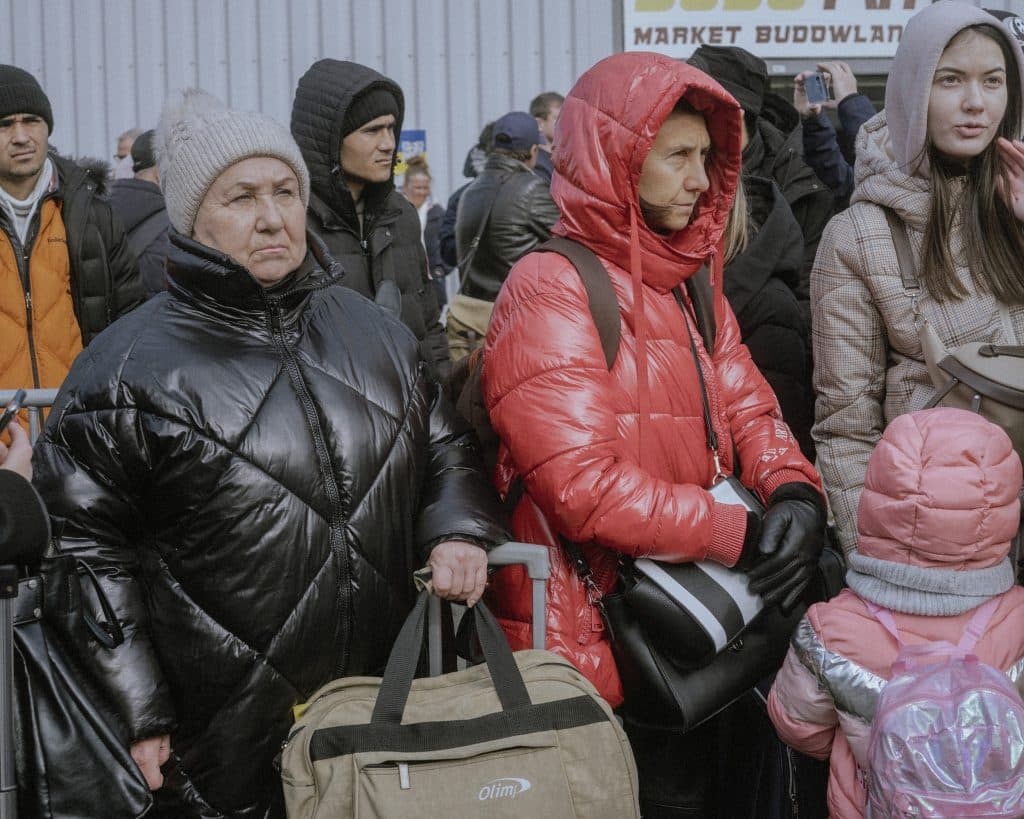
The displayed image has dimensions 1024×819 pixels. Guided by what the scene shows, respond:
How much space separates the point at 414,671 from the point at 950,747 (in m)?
1.06

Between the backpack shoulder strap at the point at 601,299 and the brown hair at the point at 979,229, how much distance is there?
99 centimetres

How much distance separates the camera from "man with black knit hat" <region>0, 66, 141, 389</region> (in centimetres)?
504

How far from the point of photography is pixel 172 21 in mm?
8898

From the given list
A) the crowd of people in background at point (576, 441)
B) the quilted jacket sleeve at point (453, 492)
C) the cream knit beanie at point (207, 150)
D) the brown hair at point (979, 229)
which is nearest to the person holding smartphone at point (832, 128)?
the crowd of people in background at point (576, 441)

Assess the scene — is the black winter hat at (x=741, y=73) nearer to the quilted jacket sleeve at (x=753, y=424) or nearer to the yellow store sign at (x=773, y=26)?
the quilted jacket sleeve at (x=753, y=424)

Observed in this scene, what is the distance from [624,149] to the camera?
9.43 ft

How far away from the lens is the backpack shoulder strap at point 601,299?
2.86 m

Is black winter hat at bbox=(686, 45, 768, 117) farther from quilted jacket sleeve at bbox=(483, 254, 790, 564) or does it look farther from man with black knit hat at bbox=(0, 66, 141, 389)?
man with black knit hat at bbox=(0, 66, 141, 389)

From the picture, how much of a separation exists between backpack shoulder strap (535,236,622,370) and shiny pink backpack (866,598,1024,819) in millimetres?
983

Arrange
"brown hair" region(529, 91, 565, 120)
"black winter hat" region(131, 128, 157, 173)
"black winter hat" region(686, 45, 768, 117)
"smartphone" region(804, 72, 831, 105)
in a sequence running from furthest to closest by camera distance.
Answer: "brown hair" region(529, 91, 565, 120)
"black winter hat" region(131, 128, 157, 173)
"smartphone" region(804, 72, 831, 105)
"black winter hat" region(686, 45, 768, 117)

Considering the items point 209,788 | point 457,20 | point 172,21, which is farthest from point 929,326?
point 172,21

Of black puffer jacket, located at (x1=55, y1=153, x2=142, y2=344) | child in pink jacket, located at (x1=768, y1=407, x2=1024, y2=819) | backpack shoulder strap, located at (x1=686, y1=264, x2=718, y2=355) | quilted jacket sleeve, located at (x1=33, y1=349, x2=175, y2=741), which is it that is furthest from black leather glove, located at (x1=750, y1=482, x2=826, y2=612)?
black puffer jacket, located at (x1=55, y1=153, x2=142, y2=344)

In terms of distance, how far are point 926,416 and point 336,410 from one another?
51.5 inches

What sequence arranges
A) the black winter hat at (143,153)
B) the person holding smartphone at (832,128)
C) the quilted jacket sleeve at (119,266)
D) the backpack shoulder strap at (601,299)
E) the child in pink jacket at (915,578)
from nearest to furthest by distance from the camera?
the child in pink jacket at (915,578) < the backpack shoulder strap at (601,299) < the person holding smartphone at (832,128) < the quilted jacket sleeve at (119,266) < the black winter hat at (143,153)
